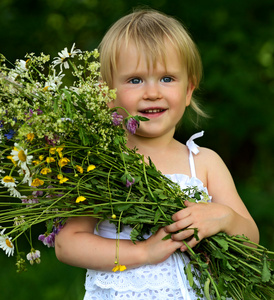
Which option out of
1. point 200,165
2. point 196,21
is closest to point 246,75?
point 196,21

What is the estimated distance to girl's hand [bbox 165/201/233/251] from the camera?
1.99m

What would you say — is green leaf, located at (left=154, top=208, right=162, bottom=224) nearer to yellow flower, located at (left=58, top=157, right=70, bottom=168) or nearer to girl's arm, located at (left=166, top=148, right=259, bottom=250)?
girl's arm, located at (left=166, top=148, right=259, bottom=250)

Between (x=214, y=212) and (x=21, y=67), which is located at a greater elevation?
(x=21, y=67)

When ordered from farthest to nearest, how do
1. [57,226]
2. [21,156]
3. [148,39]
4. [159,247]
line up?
[148,39]
[57,226]
[159,247]
[21,156]

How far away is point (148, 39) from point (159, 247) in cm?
89

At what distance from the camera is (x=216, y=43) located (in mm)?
5352

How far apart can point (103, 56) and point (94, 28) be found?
10.4ft

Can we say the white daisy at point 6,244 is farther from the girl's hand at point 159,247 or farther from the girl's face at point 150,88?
the girl's face at point 150,88

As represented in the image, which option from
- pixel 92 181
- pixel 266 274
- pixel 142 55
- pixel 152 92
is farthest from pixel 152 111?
pixel 266 274

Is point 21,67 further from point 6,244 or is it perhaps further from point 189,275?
point 189,275

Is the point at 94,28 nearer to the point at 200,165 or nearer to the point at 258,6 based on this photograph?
the point at 258,6

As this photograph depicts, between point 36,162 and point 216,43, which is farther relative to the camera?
point 216,43

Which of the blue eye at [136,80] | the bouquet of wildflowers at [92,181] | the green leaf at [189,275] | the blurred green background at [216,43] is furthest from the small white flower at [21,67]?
the blurred green background at [216,43]

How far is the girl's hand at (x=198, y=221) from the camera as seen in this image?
1992 millimetres
